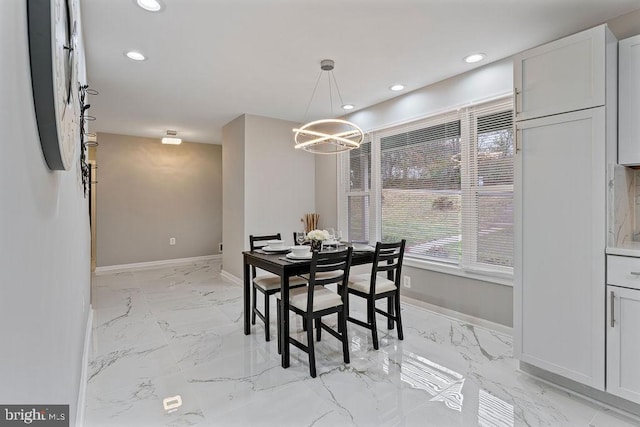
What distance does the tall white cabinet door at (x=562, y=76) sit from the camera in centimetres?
204

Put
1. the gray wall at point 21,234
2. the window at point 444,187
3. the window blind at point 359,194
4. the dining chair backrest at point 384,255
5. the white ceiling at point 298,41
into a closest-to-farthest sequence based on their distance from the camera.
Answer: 1. the gray wall at point 21,234
2. the white ceiling at point 298,41
3. the dining chair backrest at point 384,255
4. the window at point 444,187
5. the window blind at point 359,194

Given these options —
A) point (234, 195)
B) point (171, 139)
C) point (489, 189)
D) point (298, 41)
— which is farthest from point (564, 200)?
point (171, 139)

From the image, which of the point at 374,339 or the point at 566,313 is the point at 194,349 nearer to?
the point at 374,339

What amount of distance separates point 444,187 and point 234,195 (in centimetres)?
311

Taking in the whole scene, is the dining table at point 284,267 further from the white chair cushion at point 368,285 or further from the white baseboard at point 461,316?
Answer: the white baseboard at point 461,316

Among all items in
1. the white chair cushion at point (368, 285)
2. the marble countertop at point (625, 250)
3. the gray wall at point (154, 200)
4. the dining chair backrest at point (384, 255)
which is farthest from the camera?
the gray wall at point (154, 200)

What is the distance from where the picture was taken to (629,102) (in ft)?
6.85

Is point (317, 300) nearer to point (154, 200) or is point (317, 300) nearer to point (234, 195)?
point (234, 195)

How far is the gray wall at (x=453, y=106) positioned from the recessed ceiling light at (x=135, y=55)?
281cm

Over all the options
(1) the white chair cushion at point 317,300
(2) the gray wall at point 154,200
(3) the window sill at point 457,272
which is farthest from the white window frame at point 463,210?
(2) the gray wall at point 154,200

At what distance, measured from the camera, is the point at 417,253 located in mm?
3971

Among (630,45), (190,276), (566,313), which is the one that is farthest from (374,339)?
(190,276)

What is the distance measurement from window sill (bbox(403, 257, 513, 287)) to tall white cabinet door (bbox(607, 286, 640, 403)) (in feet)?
3.46

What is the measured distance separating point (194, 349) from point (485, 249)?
291 cm
